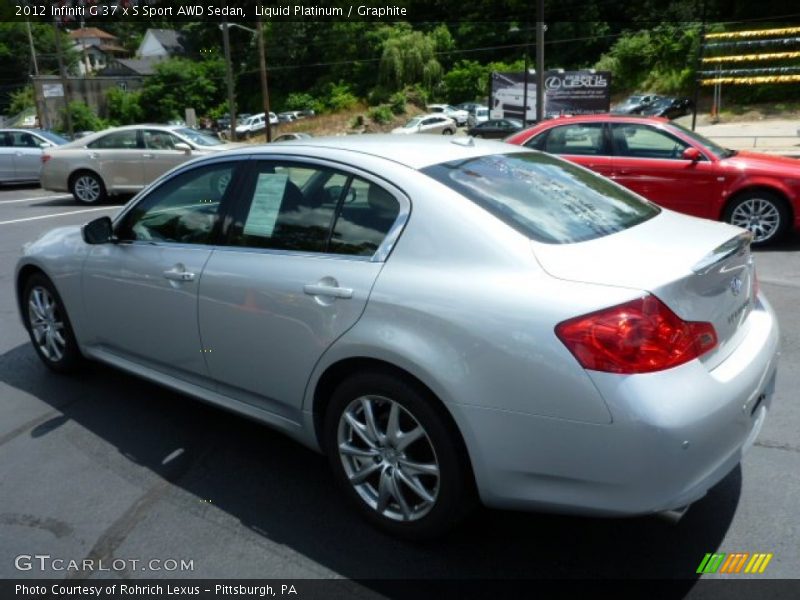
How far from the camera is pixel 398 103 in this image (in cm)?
6178

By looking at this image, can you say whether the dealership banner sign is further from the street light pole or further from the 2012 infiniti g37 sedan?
the 2012 infiniti g37 sedan

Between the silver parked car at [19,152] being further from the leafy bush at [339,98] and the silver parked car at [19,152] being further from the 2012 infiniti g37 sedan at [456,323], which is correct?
the leafy bush at [339,98]

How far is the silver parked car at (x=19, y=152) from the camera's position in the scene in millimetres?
16391

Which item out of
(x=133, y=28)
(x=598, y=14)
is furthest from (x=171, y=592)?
(x=133, y=28)

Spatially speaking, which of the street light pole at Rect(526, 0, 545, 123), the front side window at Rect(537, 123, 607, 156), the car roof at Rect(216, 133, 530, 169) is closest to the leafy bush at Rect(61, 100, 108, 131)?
the street light pole at Rect(526, 0, 545, 123)

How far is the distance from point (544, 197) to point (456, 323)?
0.84 m

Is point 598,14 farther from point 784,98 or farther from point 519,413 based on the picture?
point 519,413

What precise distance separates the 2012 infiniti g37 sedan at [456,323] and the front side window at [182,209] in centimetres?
2

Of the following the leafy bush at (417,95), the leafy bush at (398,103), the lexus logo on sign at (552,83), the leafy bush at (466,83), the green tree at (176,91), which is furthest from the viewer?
the green tree at (176,91)

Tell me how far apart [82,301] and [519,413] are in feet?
9.48

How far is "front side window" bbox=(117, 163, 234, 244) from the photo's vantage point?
3496 millimetres

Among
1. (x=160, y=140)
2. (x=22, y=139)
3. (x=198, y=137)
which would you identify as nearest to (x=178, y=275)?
(x=160, y=140)

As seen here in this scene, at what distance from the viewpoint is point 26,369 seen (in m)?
4.84

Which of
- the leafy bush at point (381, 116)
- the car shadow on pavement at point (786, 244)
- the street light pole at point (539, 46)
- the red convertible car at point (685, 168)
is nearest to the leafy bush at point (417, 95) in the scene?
the leafy bush at point (381, 116)
